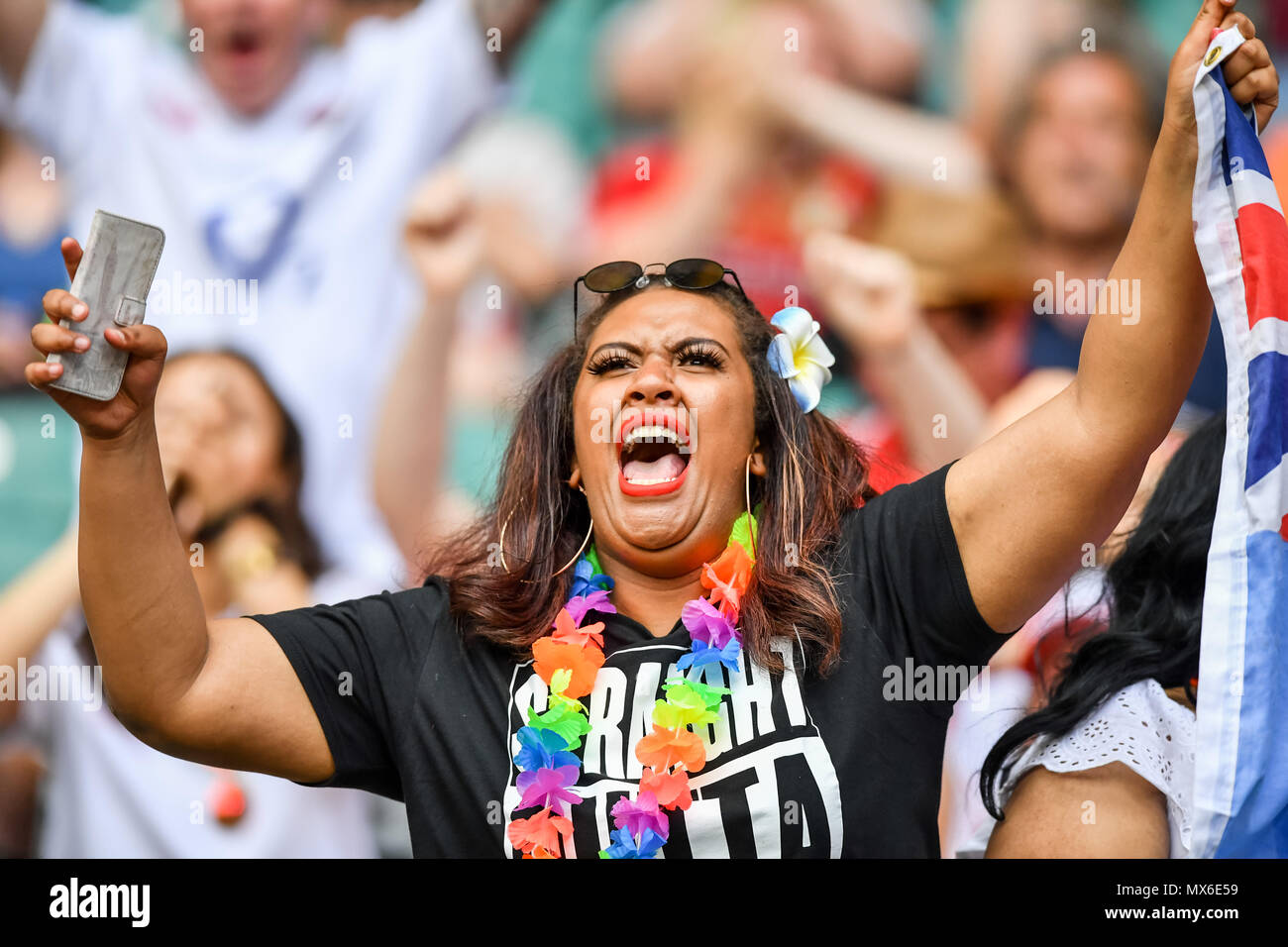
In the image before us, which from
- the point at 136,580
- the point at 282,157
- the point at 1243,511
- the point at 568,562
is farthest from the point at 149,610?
the point at 282,157

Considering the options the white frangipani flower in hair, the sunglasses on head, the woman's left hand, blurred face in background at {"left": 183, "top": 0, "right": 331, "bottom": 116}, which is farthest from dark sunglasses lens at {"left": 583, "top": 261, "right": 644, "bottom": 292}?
blurred face in background at {"left": 183, "top": 0, "right": 331, "bottom": 116}

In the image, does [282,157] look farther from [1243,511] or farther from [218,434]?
[1243,511]

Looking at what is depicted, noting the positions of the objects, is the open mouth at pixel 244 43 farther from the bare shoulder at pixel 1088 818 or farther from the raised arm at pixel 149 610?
the bare shoulder at pixel 1088 818

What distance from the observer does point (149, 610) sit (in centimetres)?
179

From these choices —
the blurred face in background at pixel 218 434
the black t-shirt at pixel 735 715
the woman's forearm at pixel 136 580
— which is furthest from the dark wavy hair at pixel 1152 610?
the blurred face in background at pixel 218 434

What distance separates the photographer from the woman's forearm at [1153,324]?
1749mm

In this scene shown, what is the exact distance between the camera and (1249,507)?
71.0 inches

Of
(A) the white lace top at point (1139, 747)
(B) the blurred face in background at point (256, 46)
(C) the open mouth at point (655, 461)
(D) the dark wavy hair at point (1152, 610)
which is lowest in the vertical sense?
(A) the white lace top at point (1139, 747)

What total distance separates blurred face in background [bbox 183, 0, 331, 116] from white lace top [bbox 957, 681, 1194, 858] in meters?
2.72

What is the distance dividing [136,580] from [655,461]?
0.87 m

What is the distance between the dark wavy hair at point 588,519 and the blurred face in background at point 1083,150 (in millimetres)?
1260

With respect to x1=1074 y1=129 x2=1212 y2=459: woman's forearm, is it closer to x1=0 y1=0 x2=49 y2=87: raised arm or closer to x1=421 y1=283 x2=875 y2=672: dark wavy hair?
x1=421 y1=283 x2=875 y2=672: dark wavy hair

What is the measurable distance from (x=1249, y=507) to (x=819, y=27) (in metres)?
2.05

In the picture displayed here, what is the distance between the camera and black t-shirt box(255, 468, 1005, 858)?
1.85 meters
